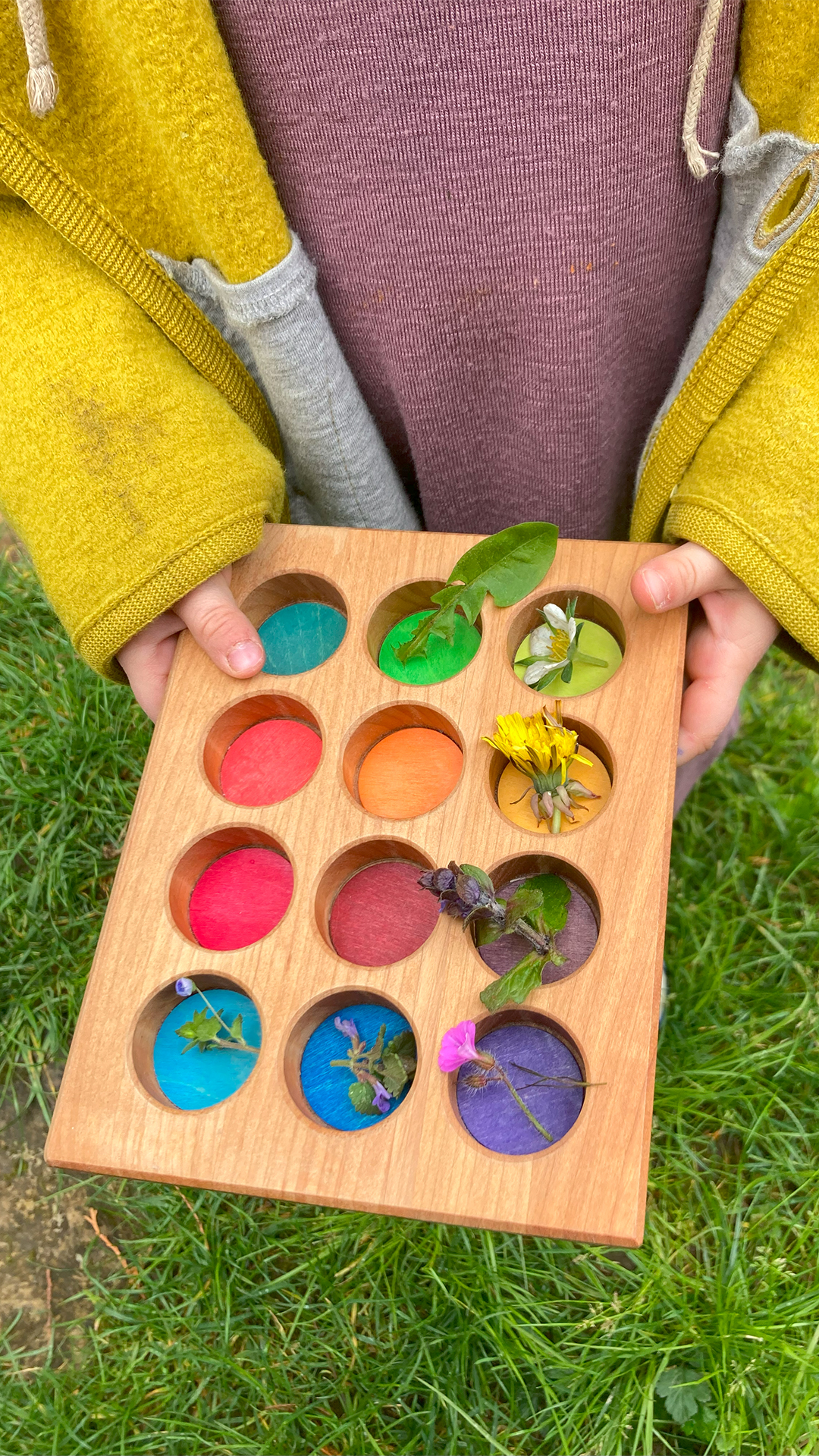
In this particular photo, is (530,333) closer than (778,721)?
Yes

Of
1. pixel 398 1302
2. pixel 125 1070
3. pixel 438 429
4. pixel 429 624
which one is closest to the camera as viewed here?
pixel 125 1070

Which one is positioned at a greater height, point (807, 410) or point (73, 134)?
point (73, 134)

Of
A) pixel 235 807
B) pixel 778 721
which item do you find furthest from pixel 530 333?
pixel 778 721

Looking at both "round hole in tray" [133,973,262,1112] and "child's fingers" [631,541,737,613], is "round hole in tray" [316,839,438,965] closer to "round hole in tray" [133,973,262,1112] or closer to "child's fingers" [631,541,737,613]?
"round hole in tray" [133,973,262,1112]

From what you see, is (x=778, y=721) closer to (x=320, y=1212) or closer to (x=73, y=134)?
(x=320, y=1212)

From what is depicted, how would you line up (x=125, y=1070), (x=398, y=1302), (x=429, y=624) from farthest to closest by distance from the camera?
(x=398, y=1302) < (x=429, y=624) < (x=125, y=1070)

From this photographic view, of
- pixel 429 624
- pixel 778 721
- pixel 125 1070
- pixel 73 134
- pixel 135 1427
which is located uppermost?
pixel 73 134
